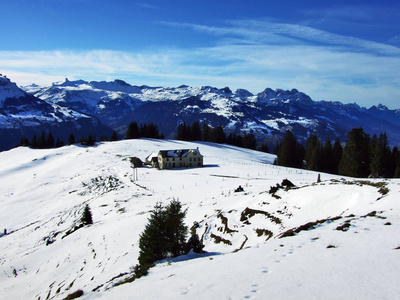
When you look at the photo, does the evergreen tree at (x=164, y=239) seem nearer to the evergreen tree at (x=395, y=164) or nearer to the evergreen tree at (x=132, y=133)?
the evergreen tree at (x=395, y=164)

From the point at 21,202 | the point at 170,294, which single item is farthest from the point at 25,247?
the point at 170,294

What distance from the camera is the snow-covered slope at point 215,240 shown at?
10.9 meters

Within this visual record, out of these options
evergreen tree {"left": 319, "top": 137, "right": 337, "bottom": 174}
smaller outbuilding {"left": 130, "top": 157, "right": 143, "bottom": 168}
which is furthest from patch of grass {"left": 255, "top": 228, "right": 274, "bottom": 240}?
evergreen tree {"left": 319, "top": 137, "right": 337, "bottom": 174}

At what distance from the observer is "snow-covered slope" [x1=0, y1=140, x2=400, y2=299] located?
10930 mm

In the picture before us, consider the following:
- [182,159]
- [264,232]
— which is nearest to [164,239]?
[264,232]

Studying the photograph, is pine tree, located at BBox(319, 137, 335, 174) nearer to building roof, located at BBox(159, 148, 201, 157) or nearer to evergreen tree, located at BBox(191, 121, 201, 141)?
building roof, located at BBox(159, 148, 201, 157)

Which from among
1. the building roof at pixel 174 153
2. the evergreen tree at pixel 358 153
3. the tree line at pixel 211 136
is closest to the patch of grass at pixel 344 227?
the evergreen tree at pixel 358 153

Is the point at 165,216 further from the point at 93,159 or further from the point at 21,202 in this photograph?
the point at 93,159

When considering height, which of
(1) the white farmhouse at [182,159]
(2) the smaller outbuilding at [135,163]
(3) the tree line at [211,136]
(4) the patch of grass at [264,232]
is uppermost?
(3) the tree line at [211,136]

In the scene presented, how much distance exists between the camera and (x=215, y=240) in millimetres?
25062

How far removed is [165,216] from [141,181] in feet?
141

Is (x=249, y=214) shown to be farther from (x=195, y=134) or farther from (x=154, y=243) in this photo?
(x=195, y=134)

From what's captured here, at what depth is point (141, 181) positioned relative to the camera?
202 ft

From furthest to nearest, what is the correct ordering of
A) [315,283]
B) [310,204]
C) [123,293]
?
[310,204]
[123,293]
[315,283]
